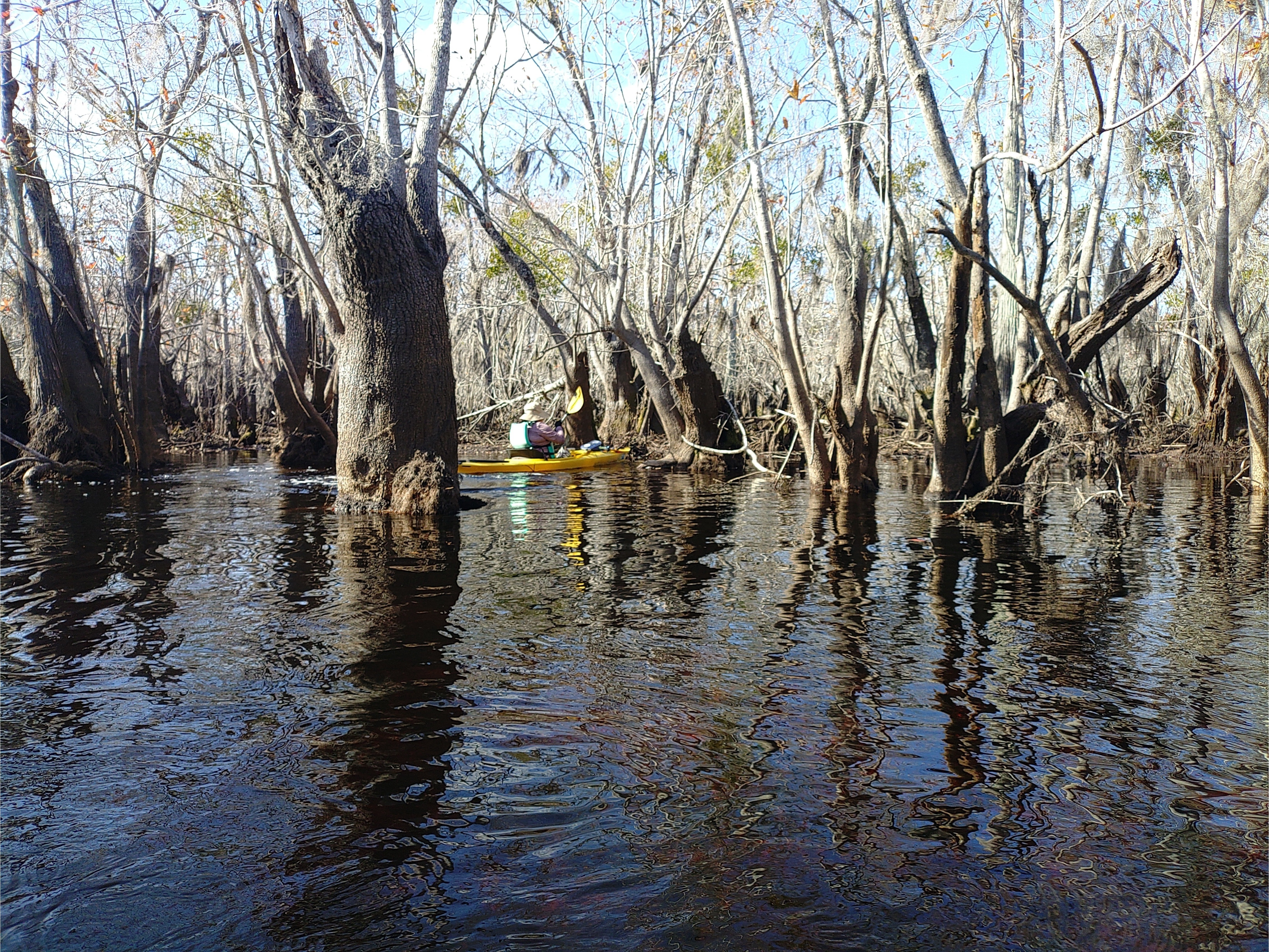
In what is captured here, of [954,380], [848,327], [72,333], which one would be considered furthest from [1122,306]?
[72,333]

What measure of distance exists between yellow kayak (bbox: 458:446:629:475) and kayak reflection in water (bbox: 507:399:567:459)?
0.45 feet

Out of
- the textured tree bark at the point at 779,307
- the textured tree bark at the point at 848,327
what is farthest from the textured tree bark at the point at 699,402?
the textured tree bark at the point at 848,327

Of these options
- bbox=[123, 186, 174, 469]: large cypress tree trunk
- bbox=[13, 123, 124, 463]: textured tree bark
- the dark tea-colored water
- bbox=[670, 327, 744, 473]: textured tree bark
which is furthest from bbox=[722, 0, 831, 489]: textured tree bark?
bbox=[13, 123, 124, 463]: textured tree bark

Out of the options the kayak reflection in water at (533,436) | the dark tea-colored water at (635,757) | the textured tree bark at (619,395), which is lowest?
the dark tea-colored water at (635,757)

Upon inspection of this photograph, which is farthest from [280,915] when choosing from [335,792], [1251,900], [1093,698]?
[1093,698]

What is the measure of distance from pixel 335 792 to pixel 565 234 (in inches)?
568

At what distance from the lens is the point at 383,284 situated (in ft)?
35.4

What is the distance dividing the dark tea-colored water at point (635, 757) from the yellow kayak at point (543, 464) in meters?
8.29

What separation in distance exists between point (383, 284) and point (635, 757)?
792 centimetres

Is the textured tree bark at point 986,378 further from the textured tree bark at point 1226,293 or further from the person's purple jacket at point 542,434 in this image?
the person's purple jacket at point 542,434

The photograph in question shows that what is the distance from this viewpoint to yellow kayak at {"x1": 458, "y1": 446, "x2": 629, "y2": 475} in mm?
16344

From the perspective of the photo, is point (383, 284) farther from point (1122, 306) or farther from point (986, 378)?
point (1122, 306)

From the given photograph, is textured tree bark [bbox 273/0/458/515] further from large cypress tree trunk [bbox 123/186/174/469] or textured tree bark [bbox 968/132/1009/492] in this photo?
textured tree bark [bbox 968/132/1009/492]

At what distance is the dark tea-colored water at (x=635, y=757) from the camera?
2824mm
